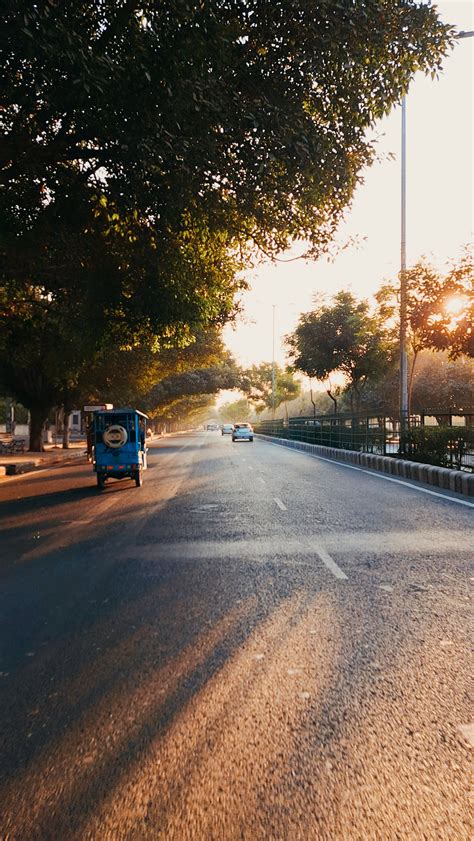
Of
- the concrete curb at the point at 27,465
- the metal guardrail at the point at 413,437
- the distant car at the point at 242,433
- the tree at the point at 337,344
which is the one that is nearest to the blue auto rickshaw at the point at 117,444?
the concrete curb at the point at 27,465

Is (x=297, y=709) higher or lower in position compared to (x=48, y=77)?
lower

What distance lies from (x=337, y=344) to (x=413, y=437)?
1974cm

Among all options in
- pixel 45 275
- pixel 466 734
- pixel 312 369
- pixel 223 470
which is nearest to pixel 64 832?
pixel 466 734

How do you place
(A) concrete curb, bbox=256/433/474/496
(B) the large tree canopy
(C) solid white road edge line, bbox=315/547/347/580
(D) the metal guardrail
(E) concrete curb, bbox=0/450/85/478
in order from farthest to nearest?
(E) concrete curb, bbox=0/450/85/478, (D) the metal guardrail, (A) concrete curb, bbox=256/433/474/496, (B) the large tree canopy, (C) solid white road edge line, bbox=315/547/347/580

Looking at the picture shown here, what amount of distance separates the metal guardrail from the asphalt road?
28.3 feet

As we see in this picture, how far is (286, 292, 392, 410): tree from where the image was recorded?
3909cm

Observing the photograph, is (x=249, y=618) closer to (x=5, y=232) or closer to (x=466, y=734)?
(x=466, y=734)

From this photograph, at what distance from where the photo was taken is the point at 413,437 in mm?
20562

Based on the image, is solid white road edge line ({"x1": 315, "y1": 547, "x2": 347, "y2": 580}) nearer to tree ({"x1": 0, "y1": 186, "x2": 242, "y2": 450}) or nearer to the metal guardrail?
tree ({"x1": 0, "y1": 186, "x2": 242, "y2": 450})

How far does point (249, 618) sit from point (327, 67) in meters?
8.77

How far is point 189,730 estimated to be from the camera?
10.9 feet

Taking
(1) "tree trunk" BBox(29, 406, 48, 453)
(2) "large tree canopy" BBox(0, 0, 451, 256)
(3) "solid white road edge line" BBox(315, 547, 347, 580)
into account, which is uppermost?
(2) "large tree canopy" BBox(0, 0, 451, 256)

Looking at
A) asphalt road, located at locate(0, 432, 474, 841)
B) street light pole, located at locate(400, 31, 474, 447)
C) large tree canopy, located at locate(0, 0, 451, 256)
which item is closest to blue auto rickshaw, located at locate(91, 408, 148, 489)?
large tree canopy, located at locate(0, 0, 451, 256)

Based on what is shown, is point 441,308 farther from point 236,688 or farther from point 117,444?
point 236,688
